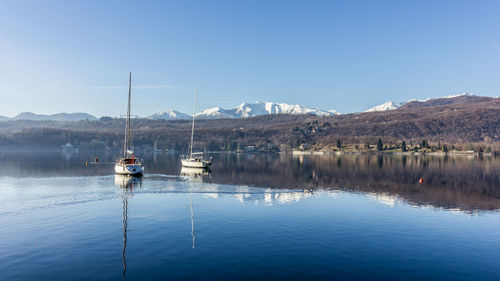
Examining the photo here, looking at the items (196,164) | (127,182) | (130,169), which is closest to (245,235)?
(127,182)

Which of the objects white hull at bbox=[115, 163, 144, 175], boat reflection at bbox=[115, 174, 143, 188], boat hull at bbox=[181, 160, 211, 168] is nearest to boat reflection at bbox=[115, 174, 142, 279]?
boat reflection at bbox=[115, 174, 143, 188]

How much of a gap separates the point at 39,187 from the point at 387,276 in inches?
2586

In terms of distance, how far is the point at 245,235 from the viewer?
106 ft

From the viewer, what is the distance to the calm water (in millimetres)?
23391

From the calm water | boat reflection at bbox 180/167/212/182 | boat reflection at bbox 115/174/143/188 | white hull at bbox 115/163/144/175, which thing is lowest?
the calm water

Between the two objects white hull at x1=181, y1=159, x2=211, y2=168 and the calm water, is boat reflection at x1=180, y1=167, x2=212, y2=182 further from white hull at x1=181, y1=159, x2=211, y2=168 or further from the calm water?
the calm water

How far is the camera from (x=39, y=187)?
6431 cm

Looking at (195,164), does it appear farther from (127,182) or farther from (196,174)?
(127,182)

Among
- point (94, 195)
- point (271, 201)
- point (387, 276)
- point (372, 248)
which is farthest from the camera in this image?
point (94, 195)

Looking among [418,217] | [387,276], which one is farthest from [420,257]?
[418,217]

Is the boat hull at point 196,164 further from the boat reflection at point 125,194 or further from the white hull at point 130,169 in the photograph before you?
the boat reflection at point 125,194

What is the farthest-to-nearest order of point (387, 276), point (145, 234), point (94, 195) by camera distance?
point (94, 195) < point (145, 234) < point (387, 276)

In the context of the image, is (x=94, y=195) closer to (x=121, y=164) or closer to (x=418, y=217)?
(x=121, y=164)

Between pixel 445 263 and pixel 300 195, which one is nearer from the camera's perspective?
pixel 445 263
